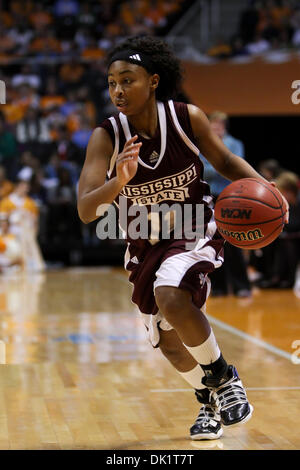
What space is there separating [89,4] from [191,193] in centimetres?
1432

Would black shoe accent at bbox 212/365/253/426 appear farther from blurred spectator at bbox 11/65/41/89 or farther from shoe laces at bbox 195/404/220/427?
blurred spectator at bbox 11/65/41/89

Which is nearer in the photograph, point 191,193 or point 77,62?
point 191,193

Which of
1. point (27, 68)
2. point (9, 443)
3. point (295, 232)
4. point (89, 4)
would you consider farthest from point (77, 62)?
point (9, 443)

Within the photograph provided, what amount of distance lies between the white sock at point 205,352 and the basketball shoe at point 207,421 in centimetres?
29

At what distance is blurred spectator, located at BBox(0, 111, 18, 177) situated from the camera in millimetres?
14016

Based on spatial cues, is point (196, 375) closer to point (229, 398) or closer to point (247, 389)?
point (229, 398)

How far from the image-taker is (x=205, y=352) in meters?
3.41

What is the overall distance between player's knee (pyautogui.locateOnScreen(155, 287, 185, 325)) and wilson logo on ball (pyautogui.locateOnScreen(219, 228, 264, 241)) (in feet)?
1.17

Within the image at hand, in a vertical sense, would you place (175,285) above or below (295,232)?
above

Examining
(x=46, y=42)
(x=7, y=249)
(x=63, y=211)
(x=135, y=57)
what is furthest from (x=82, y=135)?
(x=135, y=57)

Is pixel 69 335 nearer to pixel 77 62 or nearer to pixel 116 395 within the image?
pixel 116 395

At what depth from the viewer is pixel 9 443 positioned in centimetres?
340

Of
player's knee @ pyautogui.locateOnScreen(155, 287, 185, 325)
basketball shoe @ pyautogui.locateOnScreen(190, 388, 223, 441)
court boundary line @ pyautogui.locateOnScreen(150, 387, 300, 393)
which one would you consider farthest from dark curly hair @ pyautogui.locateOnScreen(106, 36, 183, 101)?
court boundary line @ pyautogui.locateOnScreen(150, 387, 300, 393)

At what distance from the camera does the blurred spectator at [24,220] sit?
12.8m
